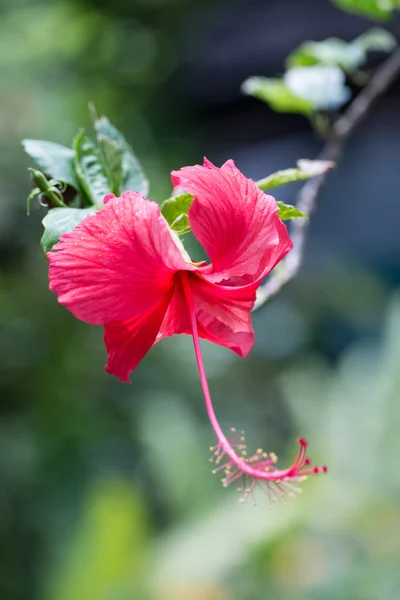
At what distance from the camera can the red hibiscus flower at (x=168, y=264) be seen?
0.57 metres

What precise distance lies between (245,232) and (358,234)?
3212mm

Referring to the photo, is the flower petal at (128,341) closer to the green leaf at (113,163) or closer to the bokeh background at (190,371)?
the green leaf at (113,163)

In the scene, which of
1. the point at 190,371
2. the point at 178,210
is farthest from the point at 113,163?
the point at 190,371

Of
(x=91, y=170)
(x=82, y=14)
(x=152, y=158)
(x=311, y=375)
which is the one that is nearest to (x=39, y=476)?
(x=311, y=375)

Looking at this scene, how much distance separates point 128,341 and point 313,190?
37 cm

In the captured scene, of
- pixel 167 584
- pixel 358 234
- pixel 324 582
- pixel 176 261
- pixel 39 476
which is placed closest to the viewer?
pixel 176 261

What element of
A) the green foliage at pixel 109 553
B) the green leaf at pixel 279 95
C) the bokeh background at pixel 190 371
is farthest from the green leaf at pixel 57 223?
the green foliage at pixel 109 553

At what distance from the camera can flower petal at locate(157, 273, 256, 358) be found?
2.14ft

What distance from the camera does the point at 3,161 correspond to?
8.33 feet

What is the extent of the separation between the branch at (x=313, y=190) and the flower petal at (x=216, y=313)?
101 mm

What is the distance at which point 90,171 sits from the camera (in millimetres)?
746

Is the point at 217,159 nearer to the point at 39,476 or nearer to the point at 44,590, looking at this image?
the point at 39,476

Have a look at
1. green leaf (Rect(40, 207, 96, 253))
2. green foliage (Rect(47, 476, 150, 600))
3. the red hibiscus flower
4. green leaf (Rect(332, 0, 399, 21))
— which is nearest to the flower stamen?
the red hibiscus flower

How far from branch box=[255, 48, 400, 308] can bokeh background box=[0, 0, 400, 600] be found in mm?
1142
